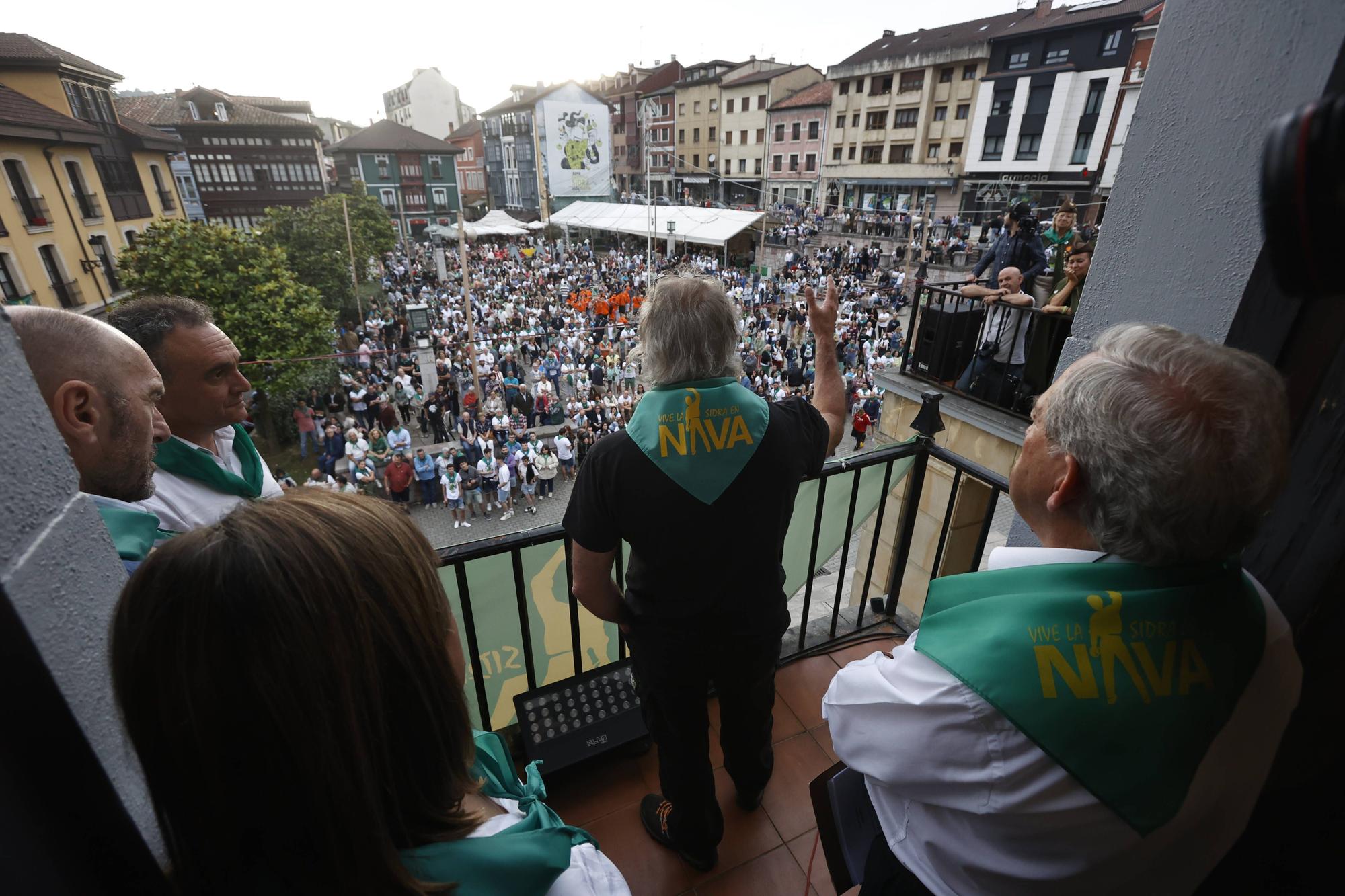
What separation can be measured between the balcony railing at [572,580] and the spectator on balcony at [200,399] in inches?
29.9

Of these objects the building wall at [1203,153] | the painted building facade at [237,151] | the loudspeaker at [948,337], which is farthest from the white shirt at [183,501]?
the painted building facade at [237,151]

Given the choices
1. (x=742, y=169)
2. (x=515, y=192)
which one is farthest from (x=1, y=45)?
(x=515, y=192)

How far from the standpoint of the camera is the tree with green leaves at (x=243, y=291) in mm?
14008

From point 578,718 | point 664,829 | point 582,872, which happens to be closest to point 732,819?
point 664,829

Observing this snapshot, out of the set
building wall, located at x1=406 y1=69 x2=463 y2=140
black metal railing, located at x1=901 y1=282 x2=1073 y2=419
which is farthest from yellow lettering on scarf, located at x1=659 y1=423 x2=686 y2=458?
building wall, located at x1=406 y1=69 x2=463 y2=140

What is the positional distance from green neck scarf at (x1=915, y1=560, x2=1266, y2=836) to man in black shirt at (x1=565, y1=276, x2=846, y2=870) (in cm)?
74

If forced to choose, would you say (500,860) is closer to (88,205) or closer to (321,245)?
(88,205)

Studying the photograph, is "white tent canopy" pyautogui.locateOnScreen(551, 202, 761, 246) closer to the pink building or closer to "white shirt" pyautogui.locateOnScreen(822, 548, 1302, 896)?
the pink building

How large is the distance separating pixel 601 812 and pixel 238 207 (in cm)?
4518

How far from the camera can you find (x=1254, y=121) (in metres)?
1.75

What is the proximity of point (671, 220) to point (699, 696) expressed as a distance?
25.2 metres

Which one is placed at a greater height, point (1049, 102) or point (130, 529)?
point (1049, 102)

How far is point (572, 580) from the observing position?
6.75 feet

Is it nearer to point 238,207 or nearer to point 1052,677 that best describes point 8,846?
point 1052,677
